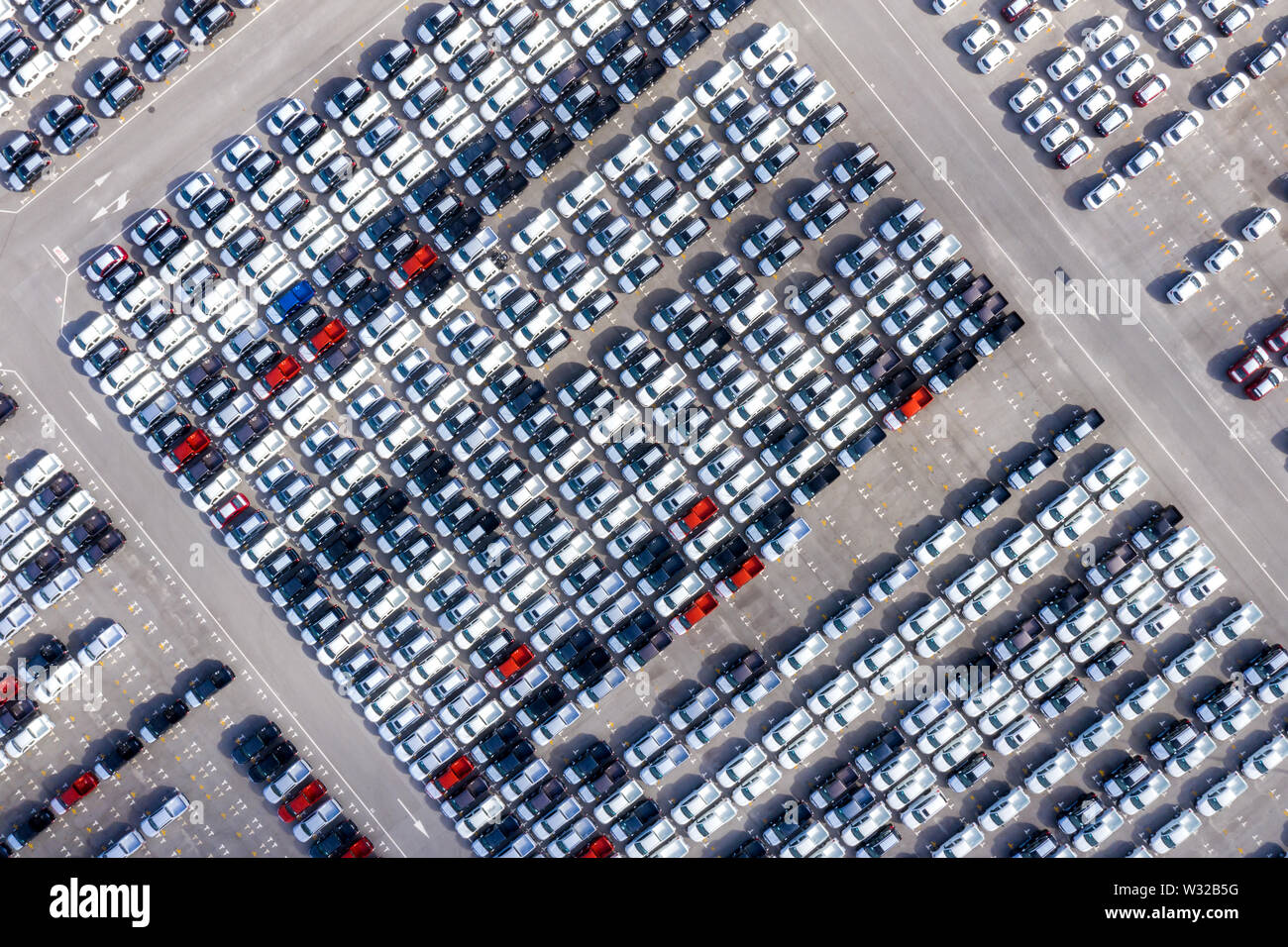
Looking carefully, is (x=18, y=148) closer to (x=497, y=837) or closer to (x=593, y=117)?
(x=593, y=117)

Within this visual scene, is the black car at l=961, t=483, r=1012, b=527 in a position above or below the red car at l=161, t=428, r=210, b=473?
below

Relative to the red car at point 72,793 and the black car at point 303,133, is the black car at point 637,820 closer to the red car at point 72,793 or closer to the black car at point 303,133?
the red car at point 72,793

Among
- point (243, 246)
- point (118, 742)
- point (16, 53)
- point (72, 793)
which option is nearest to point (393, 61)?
point (243, 246)

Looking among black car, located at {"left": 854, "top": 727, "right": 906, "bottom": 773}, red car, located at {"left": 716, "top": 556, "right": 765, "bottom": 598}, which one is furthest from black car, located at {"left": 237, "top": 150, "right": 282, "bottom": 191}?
black car, located at {"left": 854, "top": 727, "right": 906, "bottom": 773}

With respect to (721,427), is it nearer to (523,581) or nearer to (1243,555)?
(523,581)

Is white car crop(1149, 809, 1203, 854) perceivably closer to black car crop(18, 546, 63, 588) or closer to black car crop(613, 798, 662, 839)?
black car crop(613, 798, 662, 839)

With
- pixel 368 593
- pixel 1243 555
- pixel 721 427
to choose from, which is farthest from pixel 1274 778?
pixel 368 593
